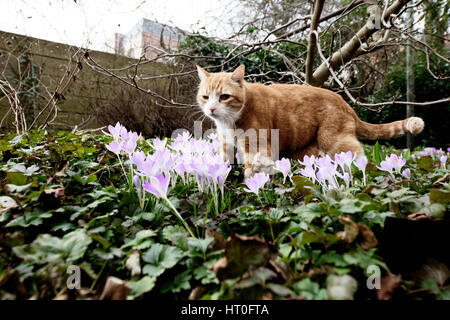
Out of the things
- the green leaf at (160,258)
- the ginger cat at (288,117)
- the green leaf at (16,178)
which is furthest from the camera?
the ginger cat at (288,117)

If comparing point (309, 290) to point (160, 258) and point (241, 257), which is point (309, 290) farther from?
point (160, 258)

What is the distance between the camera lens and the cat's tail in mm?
2299

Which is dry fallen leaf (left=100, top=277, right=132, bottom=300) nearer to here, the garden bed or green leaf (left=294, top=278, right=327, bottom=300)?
the garden bed

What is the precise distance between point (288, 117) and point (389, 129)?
3.41 feet

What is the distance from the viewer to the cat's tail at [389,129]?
2.30m

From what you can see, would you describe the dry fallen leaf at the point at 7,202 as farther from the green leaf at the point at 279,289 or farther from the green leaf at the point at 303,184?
the green leaf at the point at 303,184

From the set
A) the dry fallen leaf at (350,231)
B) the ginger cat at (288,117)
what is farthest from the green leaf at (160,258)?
the ginger cat at (288,117)

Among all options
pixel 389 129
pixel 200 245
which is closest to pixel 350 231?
pixel 200 245

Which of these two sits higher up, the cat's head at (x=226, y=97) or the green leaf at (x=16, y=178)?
the cat's head at (x=226, y=97)

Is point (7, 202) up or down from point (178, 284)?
up

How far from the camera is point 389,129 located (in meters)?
2.76

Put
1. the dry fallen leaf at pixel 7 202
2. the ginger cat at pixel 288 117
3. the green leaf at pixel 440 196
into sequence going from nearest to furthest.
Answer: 1. the green leaf at pixel 440 196
2. the dry fallen leaf at pixel 7 202
3. the ginger cat at pixel 288 117
